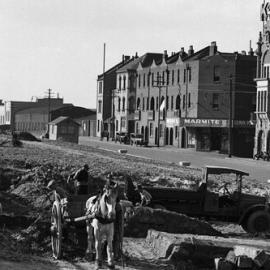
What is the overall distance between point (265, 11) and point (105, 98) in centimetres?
5874

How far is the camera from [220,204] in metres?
23.2

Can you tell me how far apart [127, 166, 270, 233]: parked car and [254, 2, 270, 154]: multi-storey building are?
1883 inches

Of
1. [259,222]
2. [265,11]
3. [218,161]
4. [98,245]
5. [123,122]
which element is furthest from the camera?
[123,122]

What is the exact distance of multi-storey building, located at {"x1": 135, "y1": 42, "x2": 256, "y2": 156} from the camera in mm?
83625

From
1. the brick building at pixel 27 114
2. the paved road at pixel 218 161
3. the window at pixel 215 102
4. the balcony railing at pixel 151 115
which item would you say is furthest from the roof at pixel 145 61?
the paved road at pixel 218 161

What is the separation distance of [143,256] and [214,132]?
69.3 m

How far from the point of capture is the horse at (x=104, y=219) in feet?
47.6

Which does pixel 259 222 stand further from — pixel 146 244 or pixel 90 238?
pixel 90 238

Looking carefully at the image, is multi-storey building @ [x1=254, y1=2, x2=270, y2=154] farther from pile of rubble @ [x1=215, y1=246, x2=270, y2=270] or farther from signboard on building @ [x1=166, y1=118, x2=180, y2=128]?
pile of rubble @ [x1=215, y1=246, x2=270, y2=270]

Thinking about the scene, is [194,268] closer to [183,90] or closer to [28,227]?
[28,227]

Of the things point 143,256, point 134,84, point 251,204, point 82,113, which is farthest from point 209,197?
point 82,113

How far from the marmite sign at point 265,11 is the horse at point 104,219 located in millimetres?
59707

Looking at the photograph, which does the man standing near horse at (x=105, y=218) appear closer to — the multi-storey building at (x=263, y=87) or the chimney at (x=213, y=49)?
the multi-storey building at (x=263, y=87)

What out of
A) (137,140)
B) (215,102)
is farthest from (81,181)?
(137,140)
